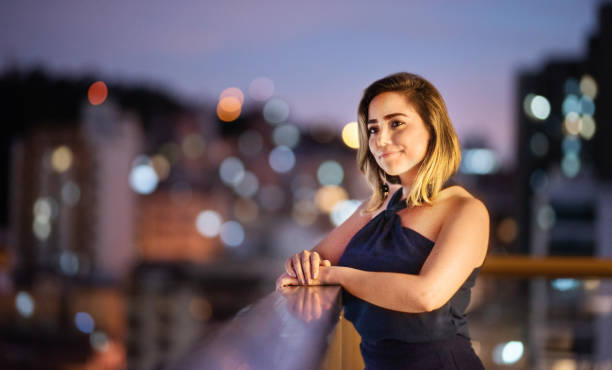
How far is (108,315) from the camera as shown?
54.7 meters

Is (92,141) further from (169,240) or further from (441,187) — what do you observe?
(441,187)

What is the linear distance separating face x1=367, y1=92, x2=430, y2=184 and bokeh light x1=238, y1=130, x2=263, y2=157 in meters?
77.5

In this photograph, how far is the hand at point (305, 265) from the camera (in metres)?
1.39

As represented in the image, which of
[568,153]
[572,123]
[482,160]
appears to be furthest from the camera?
[482,160]

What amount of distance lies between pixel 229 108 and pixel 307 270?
268 feet

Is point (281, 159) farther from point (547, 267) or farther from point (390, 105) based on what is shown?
point (390, 105)

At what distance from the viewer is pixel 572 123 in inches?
1131

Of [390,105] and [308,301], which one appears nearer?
[308,301]

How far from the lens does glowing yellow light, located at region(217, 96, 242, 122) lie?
265ft

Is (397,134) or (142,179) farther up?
(142,179)

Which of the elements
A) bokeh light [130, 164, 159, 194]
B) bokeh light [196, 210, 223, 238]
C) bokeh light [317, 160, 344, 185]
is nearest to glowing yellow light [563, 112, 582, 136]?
bokeh light [196, 210, 223, 238]

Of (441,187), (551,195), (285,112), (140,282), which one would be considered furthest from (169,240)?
(441,187)

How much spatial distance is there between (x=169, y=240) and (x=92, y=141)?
12966 mm

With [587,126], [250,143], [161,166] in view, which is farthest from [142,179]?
[587,126]
